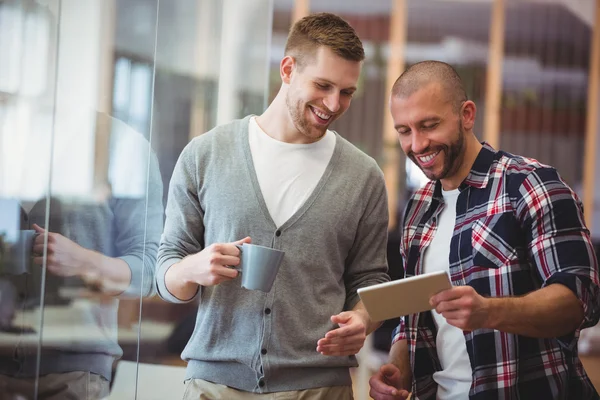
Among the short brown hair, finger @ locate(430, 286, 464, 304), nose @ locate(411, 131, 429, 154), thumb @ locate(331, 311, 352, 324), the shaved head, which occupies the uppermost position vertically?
the short brown hair

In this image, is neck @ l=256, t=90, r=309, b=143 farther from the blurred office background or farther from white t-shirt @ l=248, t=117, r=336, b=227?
the blurred office background

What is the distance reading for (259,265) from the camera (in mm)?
1525

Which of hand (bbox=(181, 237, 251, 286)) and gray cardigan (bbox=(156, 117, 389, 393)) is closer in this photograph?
hand (bbox=(181, 237, 251, 286))

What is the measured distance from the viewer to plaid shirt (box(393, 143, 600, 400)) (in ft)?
5.25

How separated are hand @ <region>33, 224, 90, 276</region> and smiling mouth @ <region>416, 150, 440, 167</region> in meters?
0.77

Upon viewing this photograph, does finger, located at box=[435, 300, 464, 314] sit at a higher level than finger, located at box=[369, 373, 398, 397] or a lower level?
higher

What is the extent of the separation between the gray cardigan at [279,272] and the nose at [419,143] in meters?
0.17

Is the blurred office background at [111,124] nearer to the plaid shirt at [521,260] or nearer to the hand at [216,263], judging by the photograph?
the hand at [216,263]

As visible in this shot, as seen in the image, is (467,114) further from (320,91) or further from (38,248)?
(38,248)

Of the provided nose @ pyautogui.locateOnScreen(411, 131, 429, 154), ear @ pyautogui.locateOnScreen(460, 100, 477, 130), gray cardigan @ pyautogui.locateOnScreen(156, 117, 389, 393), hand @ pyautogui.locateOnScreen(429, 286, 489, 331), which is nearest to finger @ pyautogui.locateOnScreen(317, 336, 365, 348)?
gray cardigan @ pyautogui.locateOnScreen(156, 117, 389, 393)

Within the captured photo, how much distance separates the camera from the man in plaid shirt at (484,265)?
5.13 feet

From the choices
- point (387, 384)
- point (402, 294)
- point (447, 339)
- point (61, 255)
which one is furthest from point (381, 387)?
point (61, 255)

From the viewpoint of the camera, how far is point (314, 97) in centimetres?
180

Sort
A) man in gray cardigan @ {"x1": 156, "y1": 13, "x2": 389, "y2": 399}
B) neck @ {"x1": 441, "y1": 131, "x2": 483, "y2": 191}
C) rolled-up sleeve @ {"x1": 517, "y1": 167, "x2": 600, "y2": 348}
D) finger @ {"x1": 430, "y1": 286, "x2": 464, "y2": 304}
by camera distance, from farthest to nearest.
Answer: neck @ {"x1": 441, "y1": 131, "x2": 483, "y2": 191}, man in gray cardigan @ {"x1": 156, "y1": 13, "x2": 389, "y2": 399}, rolled-up sleeve @ {"x1": 517, "y1": 167, "x2": 600, "y2": 348}, finger @ {"x1": 430, "y1": 286, "x2": 464, "y2": 304}
